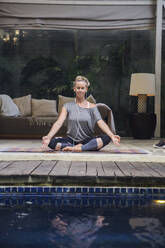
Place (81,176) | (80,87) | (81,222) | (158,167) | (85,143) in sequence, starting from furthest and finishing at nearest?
(85,143), (80,87), (158,167), (81,176), (81,222)

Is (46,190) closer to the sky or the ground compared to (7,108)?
closer to the ground

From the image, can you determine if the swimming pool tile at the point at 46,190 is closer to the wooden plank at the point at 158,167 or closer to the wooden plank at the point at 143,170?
the wooden plank at the point at 143,170

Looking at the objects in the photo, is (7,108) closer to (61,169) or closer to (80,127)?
(80,127)

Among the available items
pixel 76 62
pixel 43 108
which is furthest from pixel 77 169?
pixel 76 62

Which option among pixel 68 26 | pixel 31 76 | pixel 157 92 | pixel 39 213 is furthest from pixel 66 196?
pixel 31 76

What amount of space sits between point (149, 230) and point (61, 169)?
103 centimetres

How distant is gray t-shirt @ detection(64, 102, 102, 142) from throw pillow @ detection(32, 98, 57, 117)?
10.4 ft

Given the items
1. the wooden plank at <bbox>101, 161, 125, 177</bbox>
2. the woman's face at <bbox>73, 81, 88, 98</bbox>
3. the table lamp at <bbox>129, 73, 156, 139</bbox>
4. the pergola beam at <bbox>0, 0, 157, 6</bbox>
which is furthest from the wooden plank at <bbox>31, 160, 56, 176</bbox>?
the pergola beam at <bbox>0, 0, 157, 6</bbox>

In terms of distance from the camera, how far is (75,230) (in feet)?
5.20

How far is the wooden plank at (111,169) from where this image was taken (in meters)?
2.26

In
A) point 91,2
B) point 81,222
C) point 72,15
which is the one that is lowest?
point 81,222

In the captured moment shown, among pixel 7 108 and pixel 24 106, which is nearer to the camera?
pixel 7 108

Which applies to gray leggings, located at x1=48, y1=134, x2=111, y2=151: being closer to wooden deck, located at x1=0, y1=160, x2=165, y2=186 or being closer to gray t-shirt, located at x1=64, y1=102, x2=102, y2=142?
gray t-shirt, located at x1=64, y1=102, x2=102, y2=142

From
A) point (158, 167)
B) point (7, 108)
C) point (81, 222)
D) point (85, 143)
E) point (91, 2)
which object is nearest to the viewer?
point (81, 222)
